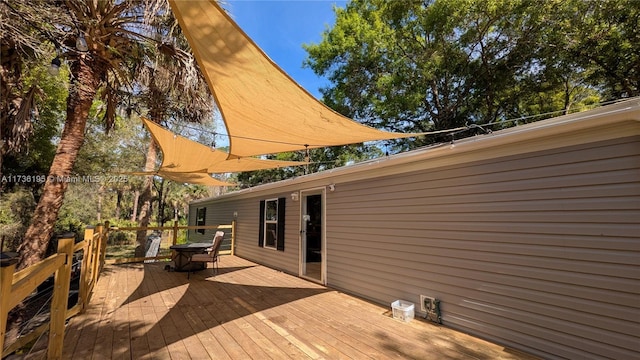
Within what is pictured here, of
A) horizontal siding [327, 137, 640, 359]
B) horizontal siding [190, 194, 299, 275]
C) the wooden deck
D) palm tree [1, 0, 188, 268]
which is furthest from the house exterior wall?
palm tree [1, 0, 188, 268]

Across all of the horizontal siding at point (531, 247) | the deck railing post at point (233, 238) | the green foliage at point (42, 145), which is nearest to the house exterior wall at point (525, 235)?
the horizontal siding at point (531, 247)

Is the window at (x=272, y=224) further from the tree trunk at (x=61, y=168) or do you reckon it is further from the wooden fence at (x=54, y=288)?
the tree trunk at (x=61, y=168)

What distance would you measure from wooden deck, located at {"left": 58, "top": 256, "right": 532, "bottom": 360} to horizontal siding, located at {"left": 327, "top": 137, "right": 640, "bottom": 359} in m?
0.37

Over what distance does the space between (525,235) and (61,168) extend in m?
6.12

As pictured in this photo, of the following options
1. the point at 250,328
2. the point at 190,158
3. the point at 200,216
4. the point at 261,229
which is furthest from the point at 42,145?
the point at 250,328

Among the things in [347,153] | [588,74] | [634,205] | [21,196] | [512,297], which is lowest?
[512,297]

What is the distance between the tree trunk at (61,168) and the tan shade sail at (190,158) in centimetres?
121

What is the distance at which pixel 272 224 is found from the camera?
7289 mm

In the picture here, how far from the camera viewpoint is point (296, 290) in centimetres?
502

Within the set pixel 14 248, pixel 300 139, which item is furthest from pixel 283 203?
pixel 14 248

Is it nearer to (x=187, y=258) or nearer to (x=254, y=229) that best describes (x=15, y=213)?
(x=187, y=258)

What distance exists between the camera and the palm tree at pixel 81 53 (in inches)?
163

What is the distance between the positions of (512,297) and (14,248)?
11.4m

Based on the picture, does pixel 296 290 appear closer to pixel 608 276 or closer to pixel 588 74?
pixel 608 276
